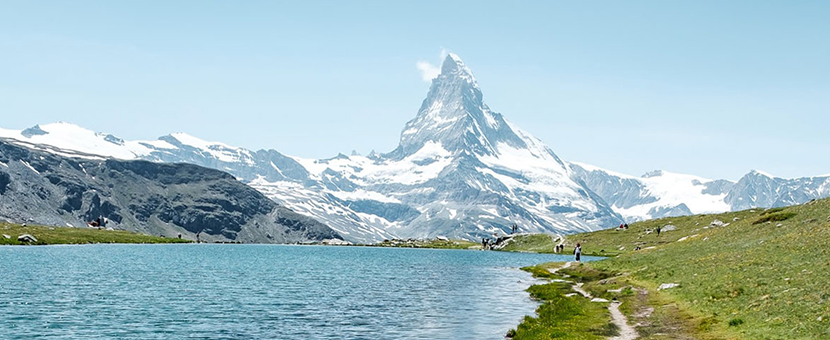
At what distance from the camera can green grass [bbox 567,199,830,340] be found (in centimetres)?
3844

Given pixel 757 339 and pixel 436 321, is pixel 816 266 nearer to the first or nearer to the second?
pixel 757 339

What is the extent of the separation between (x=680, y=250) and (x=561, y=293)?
30.8 metres

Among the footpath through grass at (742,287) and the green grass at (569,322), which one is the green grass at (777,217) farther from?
the green grass at (569,322)

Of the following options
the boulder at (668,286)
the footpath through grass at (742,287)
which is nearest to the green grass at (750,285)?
the footpath through grass at (742,287)

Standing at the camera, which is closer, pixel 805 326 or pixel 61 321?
pixel 805 326

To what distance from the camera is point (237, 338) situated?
4841cm

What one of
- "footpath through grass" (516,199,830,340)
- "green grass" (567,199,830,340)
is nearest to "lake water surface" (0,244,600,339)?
"footpath through grass" (516,199,830,340)

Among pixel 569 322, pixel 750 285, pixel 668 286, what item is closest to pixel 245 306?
pixel 569 322

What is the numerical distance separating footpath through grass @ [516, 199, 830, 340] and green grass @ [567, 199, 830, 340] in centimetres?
5

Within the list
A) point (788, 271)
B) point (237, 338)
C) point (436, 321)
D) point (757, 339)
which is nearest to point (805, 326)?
point (757, 339)

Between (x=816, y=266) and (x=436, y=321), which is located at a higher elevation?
(x=816, y=266)

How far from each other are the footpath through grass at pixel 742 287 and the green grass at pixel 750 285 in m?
0.05

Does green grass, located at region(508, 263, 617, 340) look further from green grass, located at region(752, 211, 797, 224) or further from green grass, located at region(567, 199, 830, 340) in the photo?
green grass, located at region(752, 211, 797, 224)

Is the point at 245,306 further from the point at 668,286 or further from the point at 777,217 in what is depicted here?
the point at 777,217
